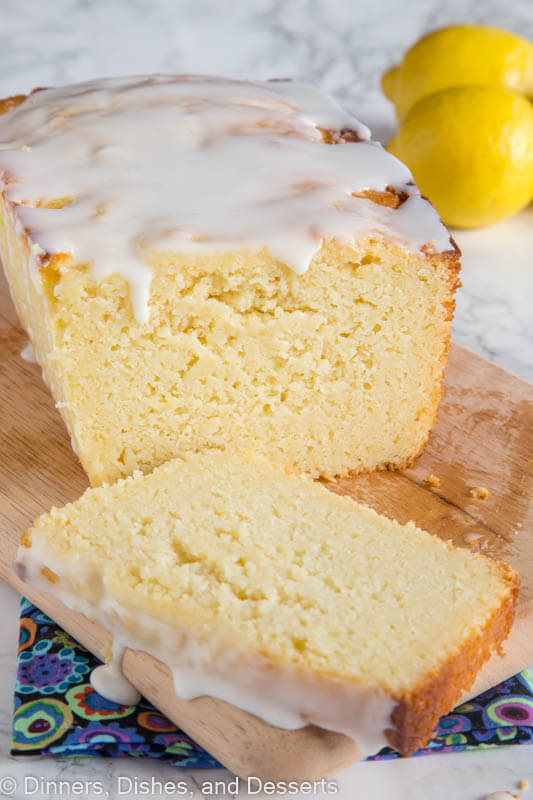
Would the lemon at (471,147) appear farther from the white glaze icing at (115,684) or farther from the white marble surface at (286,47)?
the white glaze icing at (115,684)

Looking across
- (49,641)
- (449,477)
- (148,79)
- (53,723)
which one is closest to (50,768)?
(53,723)

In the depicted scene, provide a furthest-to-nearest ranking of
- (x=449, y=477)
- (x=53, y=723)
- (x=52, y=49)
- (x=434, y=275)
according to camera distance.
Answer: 1. (x=52, y=49)
2. (x=449, y=477)
3. (x=434, y=275)
4. (x=53, y=723)

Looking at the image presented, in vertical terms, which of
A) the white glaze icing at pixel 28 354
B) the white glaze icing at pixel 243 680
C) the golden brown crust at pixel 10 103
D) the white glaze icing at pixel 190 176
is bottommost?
the white glaze icing at pixel 28 354

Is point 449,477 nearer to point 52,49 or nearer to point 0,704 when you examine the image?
point 0,704

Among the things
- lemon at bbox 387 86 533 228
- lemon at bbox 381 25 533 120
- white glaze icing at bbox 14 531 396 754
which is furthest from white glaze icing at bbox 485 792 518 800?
lemon at bbox 381 25 533 120

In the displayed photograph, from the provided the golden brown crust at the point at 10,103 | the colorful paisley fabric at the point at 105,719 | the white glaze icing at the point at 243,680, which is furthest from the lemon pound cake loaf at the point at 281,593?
the golden brown crust at the point at 10,103

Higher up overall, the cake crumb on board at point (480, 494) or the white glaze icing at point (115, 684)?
the cake crumb on board at point (480, 494)
